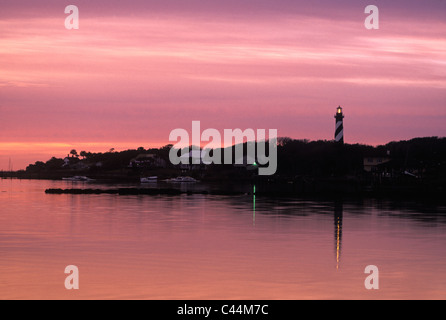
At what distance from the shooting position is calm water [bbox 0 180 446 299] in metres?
20.7

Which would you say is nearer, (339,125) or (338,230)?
(338,230)

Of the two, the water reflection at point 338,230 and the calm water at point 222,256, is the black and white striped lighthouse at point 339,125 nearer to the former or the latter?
the water reflection at point 338,230

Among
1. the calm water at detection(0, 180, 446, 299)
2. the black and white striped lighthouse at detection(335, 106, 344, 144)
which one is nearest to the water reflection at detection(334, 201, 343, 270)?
the calm water at detection(0, 180, 446, 299)

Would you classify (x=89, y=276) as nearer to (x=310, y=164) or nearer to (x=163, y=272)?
(x=163, y=272)

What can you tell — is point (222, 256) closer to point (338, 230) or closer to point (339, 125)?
point (338, 230)

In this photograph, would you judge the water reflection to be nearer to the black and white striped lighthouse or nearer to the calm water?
the calm water

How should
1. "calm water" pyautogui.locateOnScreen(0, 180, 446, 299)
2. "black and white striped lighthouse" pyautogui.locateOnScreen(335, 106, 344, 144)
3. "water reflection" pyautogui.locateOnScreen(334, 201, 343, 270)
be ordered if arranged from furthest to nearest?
"black and white striped lighthouse" pyautogui.locateOnScreen(335, 106, 344, 144)
"water reflection" pyautogui.locateOnScreen(334, 201, 343, 270)
"calm water" pyautogui.locateOnScreen(0, 180, 446, 299)

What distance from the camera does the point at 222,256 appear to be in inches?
1133

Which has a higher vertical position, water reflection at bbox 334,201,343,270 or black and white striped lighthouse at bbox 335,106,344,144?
black and white striped lighthouse at bbox 335,106,344,144

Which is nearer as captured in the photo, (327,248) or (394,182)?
(327,248)

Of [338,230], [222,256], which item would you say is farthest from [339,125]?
[222,256]
